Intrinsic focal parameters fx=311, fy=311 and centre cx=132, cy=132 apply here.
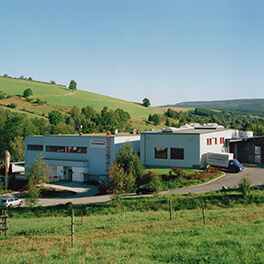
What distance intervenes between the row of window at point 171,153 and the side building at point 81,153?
Answer: 19.0 feet

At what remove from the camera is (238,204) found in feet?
82.9

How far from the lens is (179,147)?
4481 cm

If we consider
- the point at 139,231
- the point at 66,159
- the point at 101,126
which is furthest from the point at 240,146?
the point at 101,126

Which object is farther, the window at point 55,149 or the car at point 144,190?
the window at point 55,149

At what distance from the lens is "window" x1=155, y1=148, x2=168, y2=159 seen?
151ft

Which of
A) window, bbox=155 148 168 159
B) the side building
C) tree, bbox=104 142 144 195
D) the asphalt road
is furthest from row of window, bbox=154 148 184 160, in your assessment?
the asphalt road

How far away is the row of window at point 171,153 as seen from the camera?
147 ft

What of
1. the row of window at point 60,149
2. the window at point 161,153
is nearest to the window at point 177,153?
the window at point 161,153

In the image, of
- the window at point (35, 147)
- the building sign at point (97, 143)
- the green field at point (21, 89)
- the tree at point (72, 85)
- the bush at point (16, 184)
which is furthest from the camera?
the tree at point (72, 85)

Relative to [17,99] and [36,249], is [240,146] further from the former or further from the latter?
[17,99]

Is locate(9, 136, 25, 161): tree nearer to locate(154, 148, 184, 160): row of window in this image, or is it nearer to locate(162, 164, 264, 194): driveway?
locate(154, 148, 184, 160): row of window

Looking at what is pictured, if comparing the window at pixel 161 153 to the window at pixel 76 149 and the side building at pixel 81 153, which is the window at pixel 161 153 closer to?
the side building at pixel 81 153

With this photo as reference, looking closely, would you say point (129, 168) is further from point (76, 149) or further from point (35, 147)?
point (35, 147)

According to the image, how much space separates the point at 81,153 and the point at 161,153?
1374 centimetres
